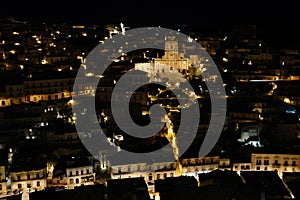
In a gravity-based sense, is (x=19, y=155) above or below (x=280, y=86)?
below

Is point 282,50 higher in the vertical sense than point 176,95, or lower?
higher

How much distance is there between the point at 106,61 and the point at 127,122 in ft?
42.2

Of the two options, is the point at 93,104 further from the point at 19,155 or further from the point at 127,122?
the point at 19,155

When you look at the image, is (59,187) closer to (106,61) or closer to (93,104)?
(93,104)

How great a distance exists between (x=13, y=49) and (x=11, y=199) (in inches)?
896

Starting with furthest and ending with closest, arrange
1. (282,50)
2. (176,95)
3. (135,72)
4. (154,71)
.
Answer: (282,50) → (154,71) → (135,72) → (176,95)

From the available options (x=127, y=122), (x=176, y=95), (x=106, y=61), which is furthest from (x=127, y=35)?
(x=127, y=122)

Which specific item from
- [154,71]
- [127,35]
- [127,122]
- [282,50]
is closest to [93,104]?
[127,122]

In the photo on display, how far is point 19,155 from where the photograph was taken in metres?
13.9

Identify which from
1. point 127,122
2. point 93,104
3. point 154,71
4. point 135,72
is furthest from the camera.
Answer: point 154,71

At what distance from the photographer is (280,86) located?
882 inches

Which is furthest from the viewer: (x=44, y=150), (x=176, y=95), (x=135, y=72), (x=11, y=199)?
(x=135, y=72)

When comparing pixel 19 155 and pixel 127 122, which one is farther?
pixel 127 122

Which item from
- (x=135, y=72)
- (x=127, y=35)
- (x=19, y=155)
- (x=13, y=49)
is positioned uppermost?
(x=127, y=35)
